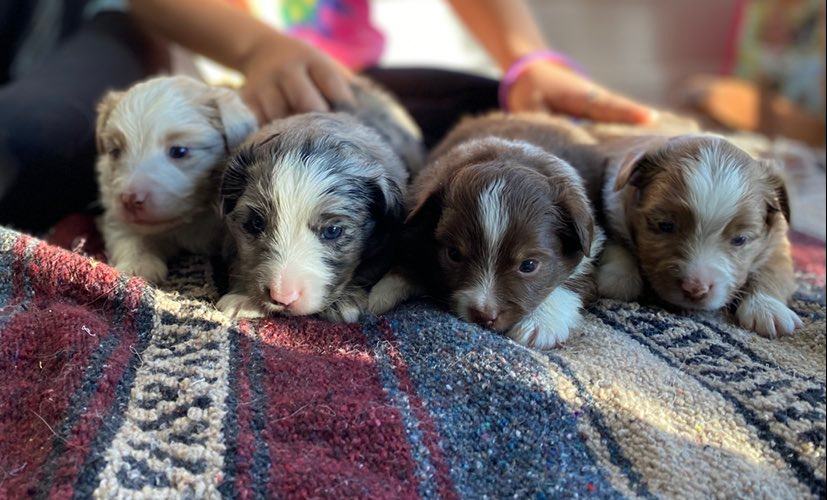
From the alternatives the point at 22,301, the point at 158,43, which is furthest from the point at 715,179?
the point at 158,43

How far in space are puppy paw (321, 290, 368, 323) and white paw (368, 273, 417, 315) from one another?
36 mm

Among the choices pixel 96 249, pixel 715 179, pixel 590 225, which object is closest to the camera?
pixel 590 225

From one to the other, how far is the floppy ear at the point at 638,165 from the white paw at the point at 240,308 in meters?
1.41

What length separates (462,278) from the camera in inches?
90.6

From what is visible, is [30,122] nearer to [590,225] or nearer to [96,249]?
[96,249]

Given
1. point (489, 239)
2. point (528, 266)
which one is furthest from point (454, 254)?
point (528, 266)

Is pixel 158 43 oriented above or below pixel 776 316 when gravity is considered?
below

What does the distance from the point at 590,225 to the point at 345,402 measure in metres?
1.07

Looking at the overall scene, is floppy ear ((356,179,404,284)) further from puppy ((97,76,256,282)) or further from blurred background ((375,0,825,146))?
blurred background ((375,0,825,146))

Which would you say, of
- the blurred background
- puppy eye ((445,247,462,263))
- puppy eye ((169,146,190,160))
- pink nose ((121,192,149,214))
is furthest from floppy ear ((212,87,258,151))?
the blurred background

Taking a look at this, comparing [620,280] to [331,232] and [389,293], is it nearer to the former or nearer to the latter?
[389,293]

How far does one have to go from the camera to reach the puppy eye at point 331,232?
7.61ft

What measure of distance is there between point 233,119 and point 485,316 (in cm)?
142

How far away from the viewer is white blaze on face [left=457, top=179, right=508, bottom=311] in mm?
2231
